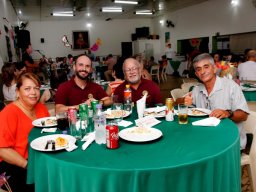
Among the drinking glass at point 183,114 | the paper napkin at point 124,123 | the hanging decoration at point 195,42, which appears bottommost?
the paper napkin at point 124,123

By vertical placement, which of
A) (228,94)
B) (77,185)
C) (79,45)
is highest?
(79,45)

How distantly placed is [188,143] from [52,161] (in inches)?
34.5

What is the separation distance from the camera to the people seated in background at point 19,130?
1.95 metres

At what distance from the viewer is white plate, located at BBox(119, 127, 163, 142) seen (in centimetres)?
173

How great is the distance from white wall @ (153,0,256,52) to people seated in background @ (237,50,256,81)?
530 cm

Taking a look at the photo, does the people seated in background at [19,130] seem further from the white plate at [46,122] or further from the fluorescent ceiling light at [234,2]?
the fluorescent ceiling light at [234,2]

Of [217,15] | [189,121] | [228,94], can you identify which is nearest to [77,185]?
[189,121]

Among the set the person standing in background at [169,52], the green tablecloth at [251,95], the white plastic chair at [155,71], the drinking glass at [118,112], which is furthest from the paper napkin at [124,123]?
the person standing in background at [169,52]

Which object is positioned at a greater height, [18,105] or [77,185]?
[18,105]

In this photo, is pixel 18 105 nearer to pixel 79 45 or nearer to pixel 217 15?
pixel 217 15

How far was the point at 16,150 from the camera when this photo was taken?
207 cm

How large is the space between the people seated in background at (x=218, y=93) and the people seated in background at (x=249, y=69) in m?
3.43

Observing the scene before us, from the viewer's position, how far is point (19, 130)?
210 centimetres

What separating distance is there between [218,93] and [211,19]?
11.0 metres
